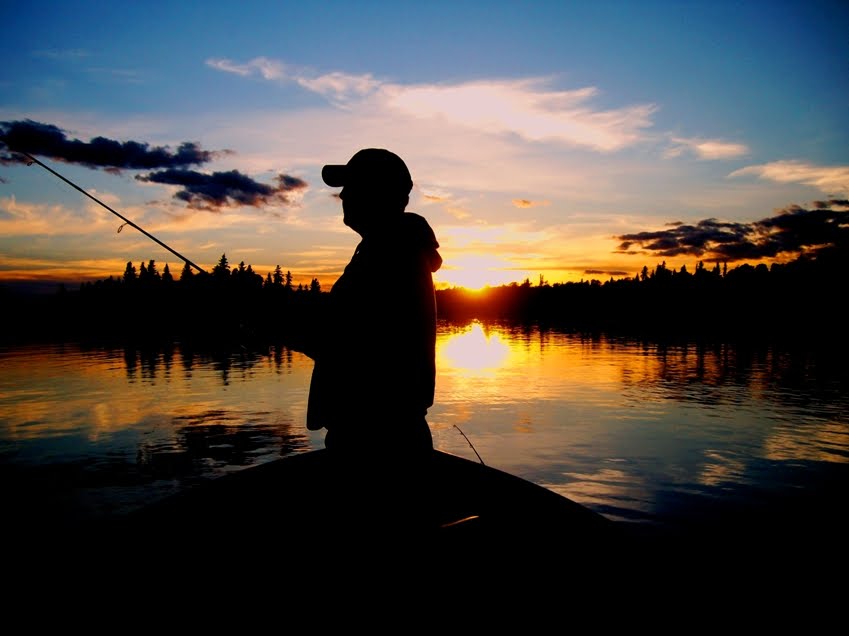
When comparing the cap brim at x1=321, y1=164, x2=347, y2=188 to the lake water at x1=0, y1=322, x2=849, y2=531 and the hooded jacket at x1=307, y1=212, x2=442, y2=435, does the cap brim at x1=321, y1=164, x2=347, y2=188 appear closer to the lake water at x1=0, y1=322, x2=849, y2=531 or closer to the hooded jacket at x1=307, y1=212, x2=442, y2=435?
the hooded jacket at x1=307, y1=212, x2=442, y2=435

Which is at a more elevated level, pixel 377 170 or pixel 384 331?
pixel 377 170

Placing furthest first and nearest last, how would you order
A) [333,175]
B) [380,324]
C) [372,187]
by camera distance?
[333,175]
[372,187]
[380,324]

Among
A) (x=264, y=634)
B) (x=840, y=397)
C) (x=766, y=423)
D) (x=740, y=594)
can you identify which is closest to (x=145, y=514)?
(x=264, y=634)

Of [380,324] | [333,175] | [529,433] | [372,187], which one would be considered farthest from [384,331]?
[529,433]

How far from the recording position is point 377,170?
3.43m

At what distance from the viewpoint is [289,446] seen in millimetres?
16812

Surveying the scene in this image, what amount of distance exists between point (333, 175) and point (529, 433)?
53.1 ft

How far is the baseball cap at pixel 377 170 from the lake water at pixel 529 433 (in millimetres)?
5602

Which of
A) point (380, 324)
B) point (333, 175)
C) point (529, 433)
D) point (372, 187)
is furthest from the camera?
point (529, 433)

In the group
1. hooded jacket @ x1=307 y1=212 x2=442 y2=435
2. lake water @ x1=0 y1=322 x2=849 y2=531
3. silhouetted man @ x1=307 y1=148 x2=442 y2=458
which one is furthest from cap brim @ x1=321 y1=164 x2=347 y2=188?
lake water @ x1=0 y1=322 x2=849 y2=531

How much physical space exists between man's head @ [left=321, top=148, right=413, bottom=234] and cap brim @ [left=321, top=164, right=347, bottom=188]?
5 centimetres

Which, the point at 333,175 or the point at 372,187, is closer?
the point at 372,187

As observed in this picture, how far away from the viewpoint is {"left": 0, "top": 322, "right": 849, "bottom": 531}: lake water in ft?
40.5

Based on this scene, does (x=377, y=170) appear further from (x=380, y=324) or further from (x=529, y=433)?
(x=529, y=433)
